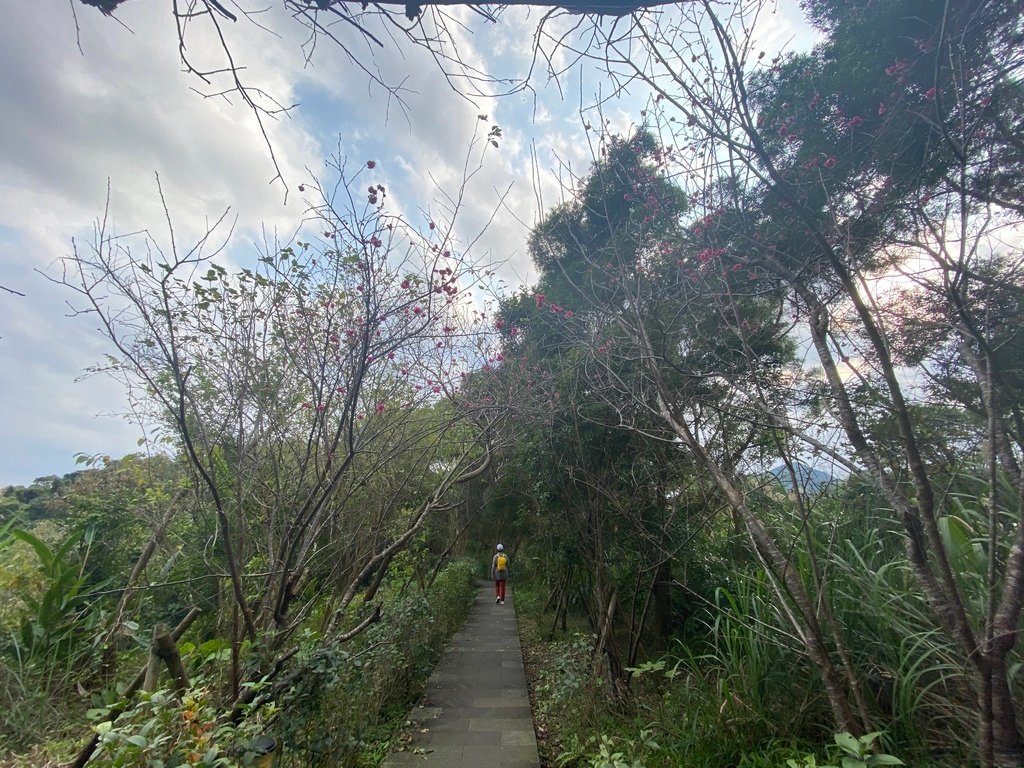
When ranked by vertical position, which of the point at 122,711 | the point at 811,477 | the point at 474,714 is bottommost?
the point at 474,714

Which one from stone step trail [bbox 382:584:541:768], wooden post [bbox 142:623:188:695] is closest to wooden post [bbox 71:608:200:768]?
wooden post [bbox 142:623:188:695]

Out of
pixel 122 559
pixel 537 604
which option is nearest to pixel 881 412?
pixel 122 559

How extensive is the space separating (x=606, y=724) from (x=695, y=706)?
0.94m

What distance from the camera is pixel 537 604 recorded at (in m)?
9.90

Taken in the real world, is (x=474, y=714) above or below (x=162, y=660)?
below

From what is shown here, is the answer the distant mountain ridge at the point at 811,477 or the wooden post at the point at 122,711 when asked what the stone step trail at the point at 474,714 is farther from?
the distant mountain ridge at the point at 811,477

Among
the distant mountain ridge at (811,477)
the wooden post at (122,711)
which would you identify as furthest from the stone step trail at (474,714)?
the distant mountain ridge at (811,477)

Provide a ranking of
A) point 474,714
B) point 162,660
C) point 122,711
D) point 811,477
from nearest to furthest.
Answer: point 122,711
point 162,660
point 811,477
point 474,714

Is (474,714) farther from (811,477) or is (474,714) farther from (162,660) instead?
(811,477)

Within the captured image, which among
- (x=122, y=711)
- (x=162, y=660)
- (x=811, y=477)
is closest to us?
(x=122, y=711)

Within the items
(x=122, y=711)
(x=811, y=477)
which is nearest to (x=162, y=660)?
(x=122, y=711)

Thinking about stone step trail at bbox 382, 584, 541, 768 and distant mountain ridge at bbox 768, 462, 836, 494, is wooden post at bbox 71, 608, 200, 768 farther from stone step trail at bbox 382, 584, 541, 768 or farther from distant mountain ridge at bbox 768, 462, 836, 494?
distant mountain ridge at bbox 768, 462, 836, 494

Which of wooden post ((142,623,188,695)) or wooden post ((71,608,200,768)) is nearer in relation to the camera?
wooden post ((71,608,200,768))

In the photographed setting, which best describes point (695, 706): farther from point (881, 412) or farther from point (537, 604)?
point (537, 604)
